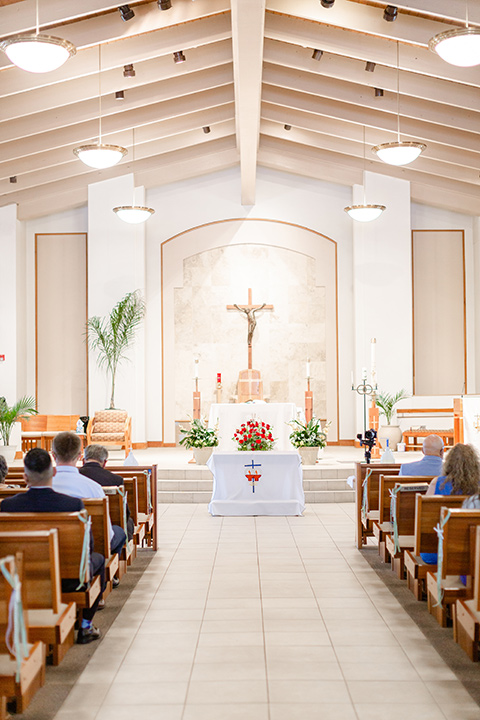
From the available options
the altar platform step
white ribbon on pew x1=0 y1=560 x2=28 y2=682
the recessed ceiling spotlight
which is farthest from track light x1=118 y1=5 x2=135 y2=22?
white ribbon on pew x1=0 y1=560 x2=28 y2=682

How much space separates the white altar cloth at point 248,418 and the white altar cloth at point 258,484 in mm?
2084

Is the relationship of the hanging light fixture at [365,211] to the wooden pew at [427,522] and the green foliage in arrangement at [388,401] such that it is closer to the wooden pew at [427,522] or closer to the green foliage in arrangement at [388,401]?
the green foliage in arrangement at [388,401]

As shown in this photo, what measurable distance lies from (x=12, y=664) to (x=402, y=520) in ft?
9.38

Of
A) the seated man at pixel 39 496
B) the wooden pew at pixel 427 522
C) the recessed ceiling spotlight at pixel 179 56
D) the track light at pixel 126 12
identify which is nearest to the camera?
the seated man at pixel 39 496

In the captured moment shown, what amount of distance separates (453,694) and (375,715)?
0.40 meters

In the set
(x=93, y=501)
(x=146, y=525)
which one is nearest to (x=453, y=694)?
(x=93, y=501)

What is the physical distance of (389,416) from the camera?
1198 cm

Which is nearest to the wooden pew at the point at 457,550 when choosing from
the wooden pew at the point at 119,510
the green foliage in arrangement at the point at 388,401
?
the wooden pew at the point at 119,510

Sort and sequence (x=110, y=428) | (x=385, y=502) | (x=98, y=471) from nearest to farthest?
(x=98, y=471)
(x=385, y=502)
(x=110, y=428)

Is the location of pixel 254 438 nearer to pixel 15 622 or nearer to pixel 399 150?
pixel 399 150

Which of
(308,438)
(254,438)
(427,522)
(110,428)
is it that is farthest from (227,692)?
(110,428)

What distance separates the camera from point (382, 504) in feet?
18.1

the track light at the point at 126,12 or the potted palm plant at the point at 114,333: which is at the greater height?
the track light at the point at 126,12

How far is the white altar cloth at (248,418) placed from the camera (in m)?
10.1
